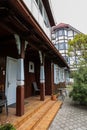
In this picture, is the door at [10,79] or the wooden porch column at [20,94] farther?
the door at [10,79]

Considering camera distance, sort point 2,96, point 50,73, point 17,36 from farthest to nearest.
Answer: point 50,73 → point 2,96 → point 17,36

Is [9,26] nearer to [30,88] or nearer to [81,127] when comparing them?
[81,127]

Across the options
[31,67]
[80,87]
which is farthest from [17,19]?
[31,67]

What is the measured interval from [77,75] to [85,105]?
1.60 m

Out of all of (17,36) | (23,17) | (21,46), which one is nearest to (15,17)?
(23,17)

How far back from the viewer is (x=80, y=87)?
9.10 m

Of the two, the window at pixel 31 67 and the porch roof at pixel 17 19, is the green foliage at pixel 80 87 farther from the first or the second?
the porch roof at pixel 17 19

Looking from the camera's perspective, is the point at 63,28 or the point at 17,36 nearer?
the point at 17,36

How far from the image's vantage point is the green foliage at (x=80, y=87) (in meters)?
8.93

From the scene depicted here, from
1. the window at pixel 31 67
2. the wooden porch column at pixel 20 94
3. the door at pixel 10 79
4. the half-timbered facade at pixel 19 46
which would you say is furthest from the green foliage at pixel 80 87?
the wooden porch column at pixel 20 94

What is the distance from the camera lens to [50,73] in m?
11.7

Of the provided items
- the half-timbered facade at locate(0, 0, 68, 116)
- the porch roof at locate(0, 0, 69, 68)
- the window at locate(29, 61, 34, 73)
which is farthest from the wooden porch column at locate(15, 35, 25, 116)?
the window at locate(29, 61, 34, 73)

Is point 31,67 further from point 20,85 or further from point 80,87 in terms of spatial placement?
point 20,85

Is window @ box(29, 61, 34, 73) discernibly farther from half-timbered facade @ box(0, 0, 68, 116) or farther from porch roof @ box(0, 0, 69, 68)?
porch roof @ box(0, 0, 69, 68)
